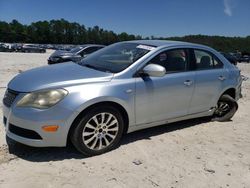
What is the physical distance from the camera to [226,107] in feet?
20.6

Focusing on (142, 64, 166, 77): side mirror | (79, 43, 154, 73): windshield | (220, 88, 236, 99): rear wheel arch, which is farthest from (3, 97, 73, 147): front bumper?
(220, 88, 236, 99): rear wheel arch

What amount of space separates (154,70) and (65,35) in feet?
445

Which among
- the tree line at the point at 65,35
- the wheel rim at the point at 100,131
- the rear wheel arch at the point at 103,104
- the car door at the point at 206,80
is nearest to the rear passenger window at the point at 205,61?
the car door at the point at 206,80

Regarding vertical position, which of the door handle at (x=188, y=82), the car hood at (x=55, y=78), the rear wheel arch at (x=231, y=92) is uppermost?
the car hood at (x=55, y=78)

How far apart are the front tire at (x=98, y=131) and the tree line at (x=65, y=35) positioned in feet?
374

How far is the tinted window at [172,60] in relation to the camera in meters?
4.94

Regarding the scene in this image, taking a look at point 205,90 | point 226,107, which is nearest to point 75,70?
point 205,90

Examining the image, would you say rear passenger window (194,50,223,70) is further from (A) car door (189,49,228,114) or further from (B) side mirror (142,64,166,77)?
(B) side mirror (142,64,166,77)

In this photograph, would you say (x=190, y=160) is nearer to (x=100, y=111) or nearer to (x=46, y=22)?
(x=100, y=111)

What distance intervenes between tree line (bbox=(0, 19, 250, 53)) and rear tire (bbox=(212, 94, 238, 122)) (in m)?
112

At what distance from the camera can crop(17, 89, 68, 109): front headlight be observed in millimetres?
3836

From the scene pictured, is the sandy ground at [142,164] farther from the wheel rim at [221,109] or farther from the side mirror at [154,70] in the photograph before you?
the side mirror at [154,70]

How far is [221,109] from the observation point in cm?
622

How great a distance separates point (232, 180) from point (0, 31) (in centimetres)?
12327
